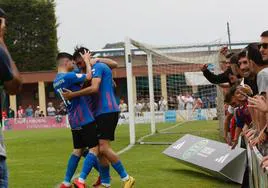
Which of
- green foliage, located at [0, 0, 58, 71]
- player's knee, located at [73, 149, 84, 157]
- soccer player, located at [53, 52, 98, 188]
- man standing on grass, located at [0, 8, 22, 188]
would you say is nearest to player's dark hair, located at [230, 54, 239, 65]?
soccer player, located at [53, 52, 98, 188]

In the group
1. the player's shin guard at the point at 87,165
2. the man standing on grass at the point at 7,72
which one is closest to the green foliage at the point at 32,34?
the player's shin guard at the point at 87,165

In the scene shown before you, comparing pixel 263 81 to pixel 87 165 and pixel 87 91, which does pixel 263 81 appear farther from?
pixel 87 165

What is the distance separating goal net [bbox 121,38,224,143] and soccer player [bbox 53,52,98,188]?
7739 mm

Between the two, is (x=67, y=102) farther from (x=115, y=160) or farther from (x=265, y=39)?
(x=265, y=39)

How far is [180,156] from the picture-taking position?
8891 millimetres

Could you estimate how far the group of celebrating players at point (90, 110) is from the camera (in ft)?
23.4

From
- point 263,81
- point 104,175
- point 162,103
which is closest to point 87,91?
point 104,175

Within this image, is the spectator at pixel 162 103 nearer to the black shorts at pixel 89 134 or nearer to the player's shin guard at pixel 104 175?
the player's shin guard at pixel 104 175

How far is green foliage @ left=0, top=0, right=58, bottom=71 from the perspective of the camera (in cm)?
6234

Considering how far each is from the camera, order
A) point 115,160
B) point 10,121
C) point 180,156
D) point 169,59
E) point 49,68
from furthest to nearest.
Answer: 1. point 49,68
2. point 10,121
3. point 169,59
4. point 180,156
5. point 115,160

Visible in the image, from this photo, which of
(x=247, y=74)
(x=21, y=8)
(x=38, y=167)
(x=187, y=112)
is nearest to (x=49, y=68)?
(x=21, y=8)

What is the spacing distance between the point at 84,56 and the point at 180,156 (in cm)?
259

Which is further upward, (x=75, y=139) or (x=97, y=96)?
(x=97, y=96)

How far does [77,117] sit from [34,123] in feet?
105
